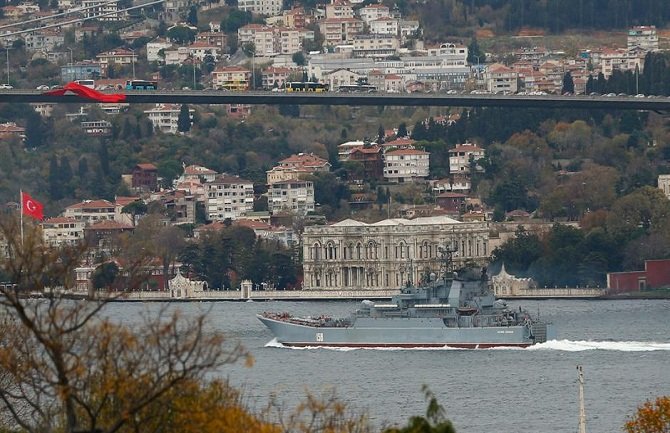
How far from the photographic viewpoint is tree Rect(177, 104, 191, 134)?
89.7 m

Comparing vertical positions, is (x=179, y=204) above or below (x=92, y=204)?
below

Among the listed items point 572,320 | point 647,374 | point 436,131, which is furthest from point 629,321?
point 436,131

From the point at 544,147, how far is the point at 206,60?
24612 mm

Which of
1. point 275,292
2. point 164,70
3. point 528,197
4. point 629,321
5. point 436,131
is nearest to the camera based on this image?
point 629,321

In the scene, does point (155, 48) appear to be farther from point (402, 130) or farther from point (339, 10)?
point (402, 130)

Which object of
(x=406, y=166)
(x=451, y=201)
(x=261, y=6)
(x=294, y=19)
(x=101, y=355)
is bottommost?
(x=451, y=201)

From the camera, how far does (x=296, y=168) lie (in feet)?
265

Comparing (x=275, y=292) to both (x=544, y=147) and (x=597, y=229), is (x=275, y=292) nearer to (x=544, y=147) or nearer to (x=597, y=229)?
(x=597, y=229)

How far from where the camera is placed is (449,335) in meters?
48.7

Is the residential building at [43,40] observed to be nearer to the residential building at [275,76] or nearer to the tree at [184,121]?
the residential building at [275,76]

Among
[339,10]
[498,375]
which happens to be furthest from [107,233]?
[339,10]

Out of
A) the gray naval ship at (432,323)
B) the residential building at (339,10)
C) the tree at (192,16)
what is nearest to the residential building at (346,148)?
the tree at (192,16)

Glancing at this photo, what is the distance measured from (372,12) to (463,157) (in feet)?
97.2

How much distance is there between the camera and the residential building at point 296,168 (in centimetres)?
8056
